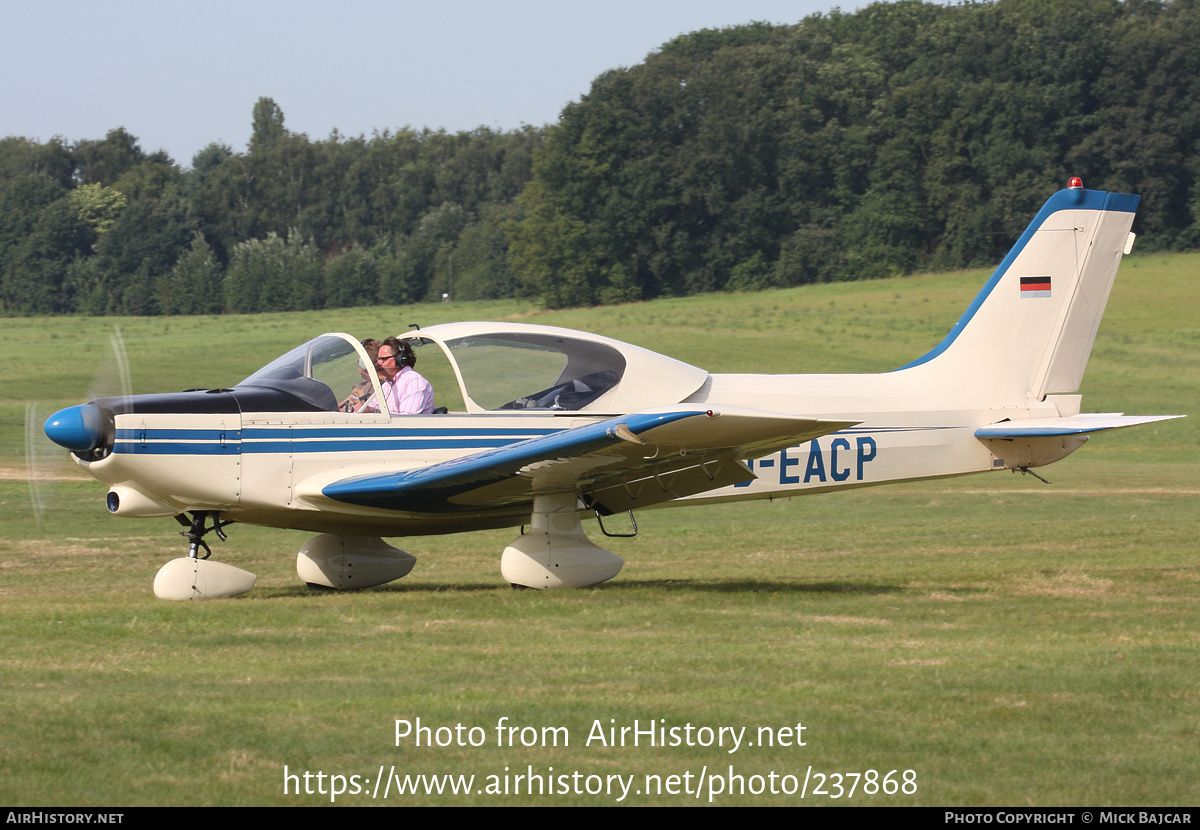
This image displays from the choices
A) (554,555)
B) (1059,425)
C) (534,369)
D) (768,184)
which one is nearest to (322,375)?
(534,369)

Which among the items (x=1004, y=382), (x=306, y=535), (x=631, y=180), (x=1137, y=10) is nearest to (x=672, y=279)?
(x=631, y=180)

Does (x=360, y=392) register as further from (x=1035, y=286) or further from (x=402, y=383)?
(x=1035, y=286)

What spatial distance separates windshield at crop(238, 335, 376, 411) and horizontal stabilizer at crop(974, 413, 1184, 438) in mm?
5201

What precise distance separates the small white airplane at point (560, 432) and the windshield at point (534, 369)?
1 centimetres

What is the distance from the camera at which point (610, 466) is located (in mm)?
8625

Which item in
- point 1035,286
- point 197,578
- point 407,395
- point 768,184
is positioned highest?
point 768,184

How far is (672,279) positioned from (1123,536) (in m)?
58.7

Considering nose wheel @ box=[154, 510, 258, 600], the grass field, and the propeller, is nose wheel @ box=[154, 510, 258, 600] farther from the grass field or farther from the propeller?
the propeller

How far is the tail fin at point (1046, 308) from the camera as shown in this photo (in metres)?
11.2

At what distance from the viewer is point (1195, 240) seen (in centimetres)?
6425

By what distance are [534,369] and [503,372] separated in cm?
24

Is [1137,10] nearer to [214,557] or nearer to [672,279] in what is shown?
[672,279]

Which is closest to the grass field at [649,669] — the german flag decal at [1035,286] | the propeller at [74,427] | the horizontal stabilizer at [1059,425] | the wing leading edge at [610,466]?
the propeller at [74,427]

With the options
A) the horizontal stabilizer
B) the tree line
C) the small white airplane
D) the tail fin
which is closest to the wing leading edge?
the small white airplane
